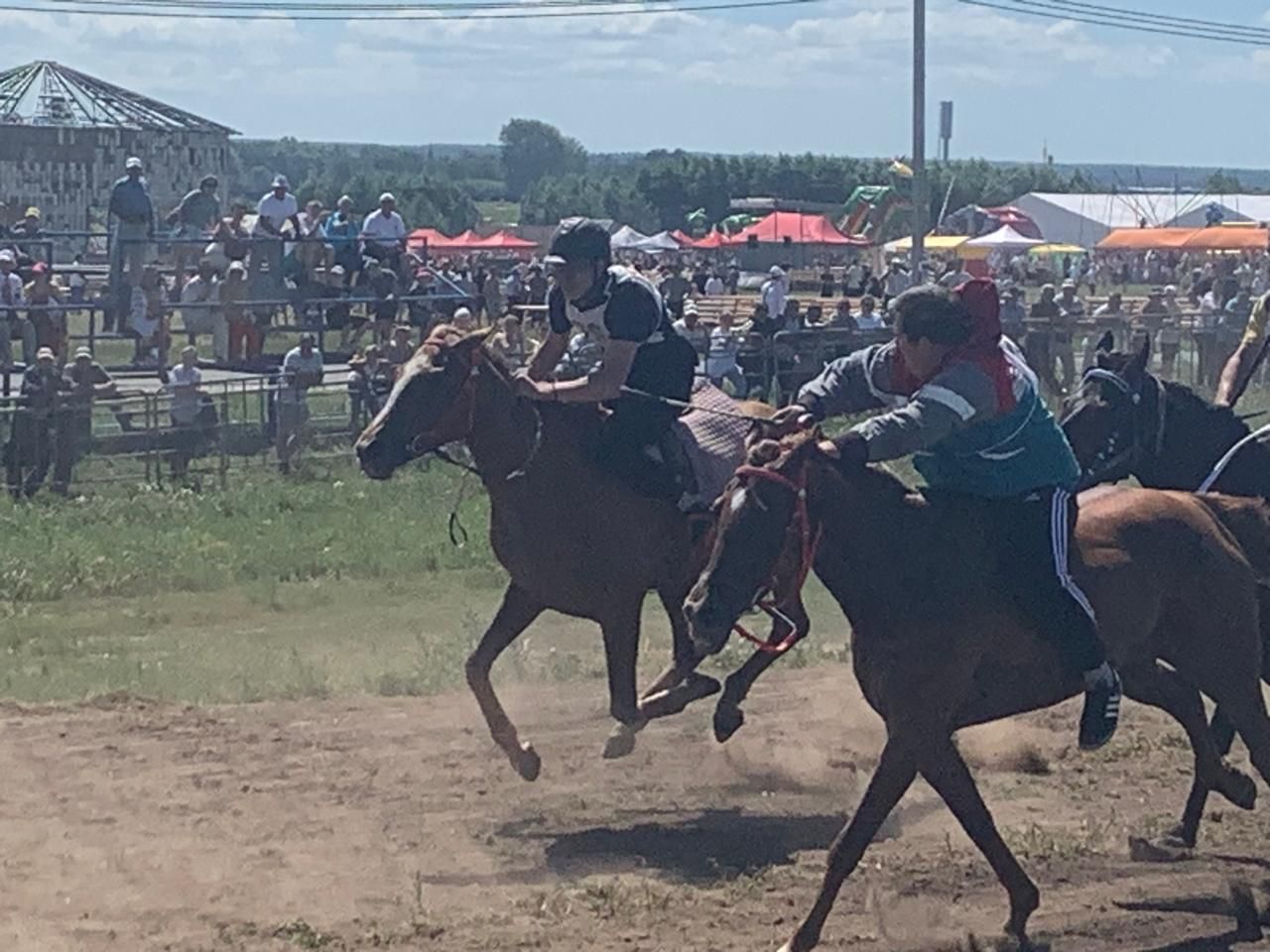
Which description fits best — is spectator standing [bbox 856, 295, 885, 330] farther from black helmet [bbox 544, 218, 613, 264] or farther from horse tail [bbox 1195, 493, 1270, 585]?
horse tail [bbox 1195, 493, 1270, 585]

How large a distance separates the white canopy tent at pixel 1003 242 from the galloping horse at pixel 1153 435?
50432mm

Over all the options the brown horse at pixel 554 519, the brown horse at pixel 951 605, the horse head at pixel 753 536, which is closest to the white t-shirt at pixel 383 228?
the brown horse at pixel 554 519

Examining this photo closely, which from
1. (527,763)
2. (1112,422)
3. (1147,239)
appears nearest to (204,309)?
(527,763)

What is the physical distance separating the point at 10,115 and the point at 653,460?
33.7 meters

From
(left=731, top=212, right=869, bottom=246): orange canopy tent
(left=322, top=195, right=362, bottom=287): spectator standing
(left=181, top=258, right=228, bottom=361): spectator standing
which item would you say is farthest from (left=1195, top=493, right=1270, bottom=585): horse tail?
(left=731, top=212, right=869, bottom=246): orange canopy tent

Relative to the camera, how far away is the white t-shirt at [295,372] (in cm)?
2180

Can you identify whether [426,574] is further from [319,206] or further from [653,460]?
[319,206]

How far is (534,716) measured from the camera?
11570mm

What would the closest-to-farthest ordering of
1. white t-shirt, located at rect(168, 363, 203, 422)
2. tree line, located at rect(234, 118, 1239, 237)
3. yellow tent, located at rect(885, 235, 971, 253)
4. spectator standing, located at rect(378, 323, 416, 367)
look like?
white t-shirt, located at rect(168, 363, 203, 422) → spectator standing, located at rect(378, 323, 416, 367) → yellow tent, located at rect(885, 235, 971, 253) → tree line, located at rect(234, 118, 1239, 237)

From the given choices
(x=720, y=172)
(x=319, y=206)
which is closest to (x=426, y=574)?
(x=319, y=206)

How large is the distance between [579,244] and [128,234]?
1764 cm

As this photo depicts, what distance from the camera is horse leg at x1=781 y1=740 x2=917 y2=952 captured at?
7098mm

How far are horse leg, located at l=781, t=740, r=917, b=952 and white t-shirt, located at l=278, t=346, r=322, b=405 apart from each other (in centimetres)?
1519

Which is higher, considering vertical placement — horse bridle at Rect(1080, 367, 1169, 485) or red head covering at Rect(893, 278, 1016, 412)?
red head covering at Rect(893, 278, 1016, 412)
